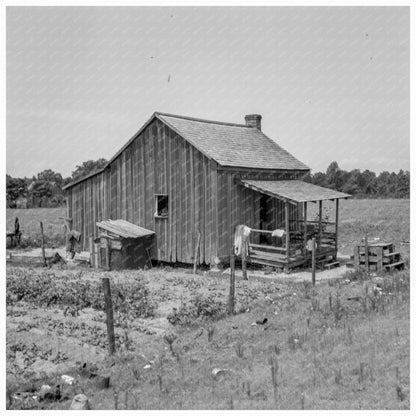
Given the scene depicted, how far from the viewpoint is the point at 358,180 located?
96.2 meters

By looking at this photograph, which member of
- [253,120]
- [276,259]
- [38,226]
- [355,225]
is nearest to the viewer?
[276,259]

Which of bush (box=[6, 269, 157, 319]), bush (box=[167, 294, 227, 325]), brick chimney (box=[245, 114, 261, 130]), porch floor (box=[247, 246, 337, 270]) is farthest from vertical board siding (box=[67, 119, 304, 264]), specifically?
bush (box=[167, 294, 227, 325])

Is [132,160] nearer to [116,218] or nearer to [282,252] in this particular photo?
[116,218]

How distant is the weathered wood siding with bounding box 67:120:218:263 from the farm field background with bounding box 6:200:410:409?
4716 mm

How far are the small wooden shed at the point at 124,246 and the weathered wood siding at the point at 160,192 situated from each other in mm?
525

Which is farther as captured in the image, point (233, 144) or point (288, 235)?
point (233, 144)

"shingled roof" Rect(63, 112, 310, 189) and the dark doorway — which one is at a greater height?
"shingled roof" Rect(63, 112, 310, 189)

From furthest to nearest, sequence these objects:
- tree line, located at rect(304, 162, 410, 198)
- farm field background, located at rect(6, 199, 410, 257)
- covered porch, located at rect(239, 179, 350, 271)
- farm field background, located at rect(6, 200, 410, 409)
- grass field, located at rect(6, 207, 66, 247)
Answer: tree line, located at rect(304, 162, 410, 198), farm field background, located at rect(6, 199, 410, 257), grass field, located at rect(6, 207, 66, 247), covered porch, located at rect(239, 179, 350, 271), farm field background, located at rect(6, 200, 410, 409)

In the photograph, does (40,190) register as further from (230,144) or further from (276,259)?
(276,259)

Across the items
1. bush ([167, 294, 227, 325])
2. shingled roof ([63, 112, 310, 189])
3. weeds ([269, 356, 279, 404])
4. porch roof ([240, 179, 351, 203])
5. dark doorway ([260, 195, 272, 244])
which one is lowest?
weeds ([269, 356, 279, 404])

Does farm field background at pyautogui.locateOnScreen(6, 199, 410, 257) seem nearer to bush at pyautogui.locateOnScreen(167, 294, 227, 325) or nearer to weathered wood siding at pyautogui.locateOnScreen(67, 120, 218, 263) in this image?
weathered wood siding at pyautogui.locateOnScreen(67, 120, 218, 263)

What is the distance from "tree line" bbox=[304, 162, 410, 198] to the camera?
8594cm

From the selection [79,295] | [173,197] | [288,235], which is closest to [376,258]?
[288,235]

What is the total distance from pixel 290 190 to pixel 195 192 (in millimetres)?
3935
